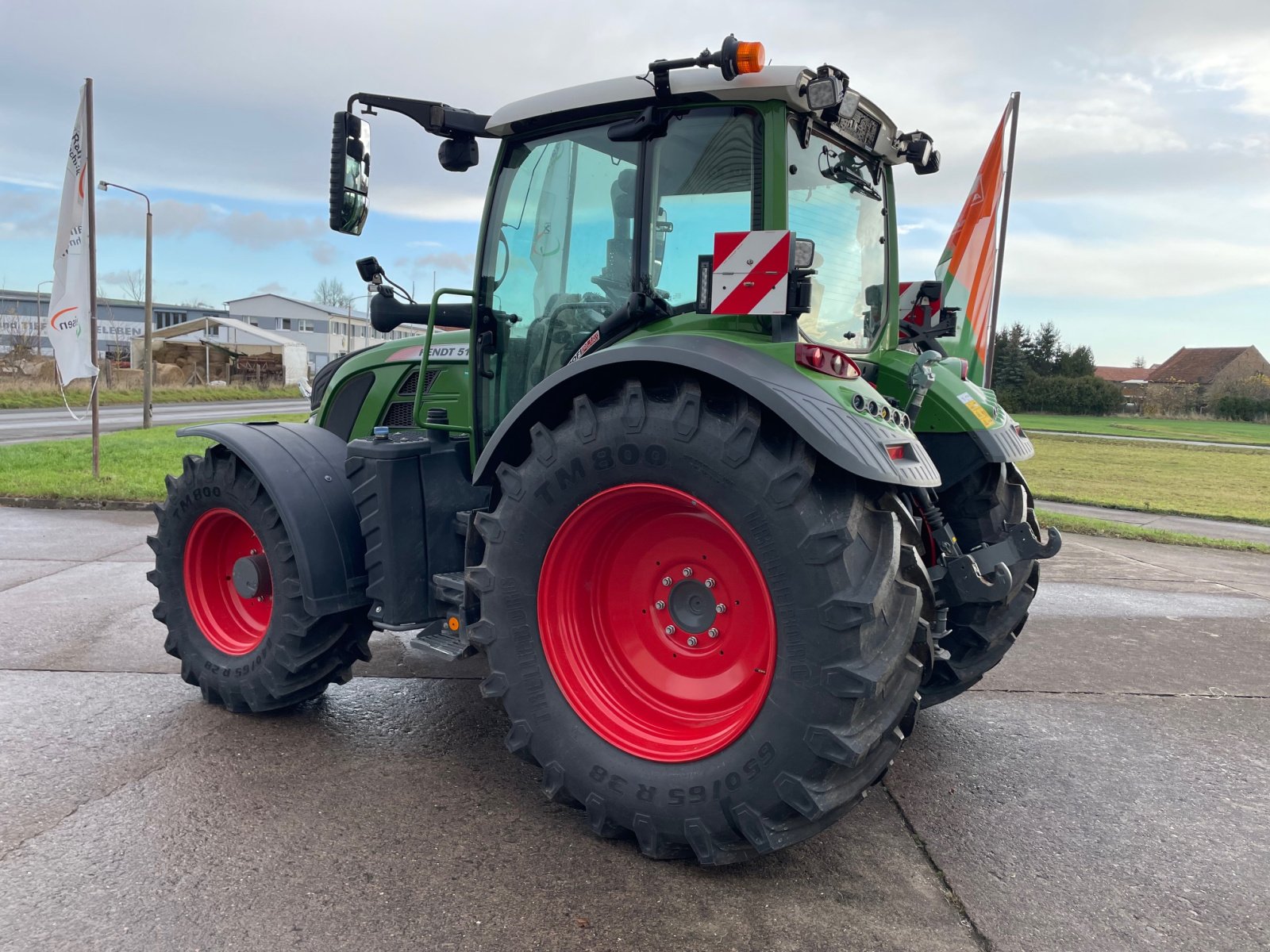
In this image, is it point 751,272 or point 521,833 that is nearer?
point 751,272

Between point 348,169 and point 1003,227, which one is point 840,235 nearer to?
point 348,169

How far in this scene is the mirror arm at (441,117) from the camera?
355 cm

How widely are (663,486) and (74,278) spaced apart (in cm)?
923


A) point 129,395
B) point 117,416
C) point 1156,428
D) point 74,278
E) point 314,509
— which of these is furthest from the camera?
point 1156,428

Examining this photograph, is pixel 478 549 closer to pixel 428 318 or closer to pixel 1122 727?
pixel 428 318

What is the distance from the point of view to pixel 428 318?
12.5ft

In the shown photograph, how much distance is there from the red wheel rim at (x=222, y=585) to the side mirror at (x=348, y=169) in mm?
1549

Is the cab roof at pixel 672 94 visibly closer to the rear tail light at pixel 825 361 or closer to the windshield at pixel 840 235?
the windshield at pixel 840 235

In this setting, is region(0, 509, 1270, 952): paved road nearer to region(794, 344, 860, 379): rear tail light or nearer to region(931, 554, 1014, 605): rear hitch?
region(931, 554, 1014, 605): rear hitch

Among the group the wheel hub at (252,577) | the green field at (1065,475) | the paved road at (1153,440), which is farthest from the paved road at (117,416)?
the paved road at (1153,440)

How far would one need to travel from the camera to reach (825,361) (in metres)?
2.73

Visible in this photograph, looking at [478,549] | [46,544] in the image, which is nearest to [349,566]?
[478,549]

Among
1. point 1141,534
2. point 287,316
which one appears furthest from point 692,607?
point 287,316

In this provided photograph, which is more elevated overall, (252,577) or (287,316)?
(287,316)
